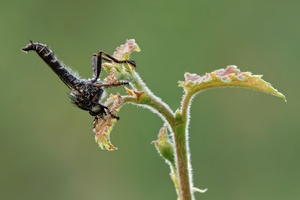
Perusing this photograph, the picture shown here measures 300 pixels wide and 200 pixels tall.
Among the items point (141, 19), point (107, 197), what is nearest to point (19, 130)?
point (107, 197)

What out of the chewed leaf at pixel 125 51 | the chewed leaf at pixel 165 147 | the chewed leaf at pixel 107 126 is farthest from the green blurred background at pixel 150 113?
the chewed leaf at pixel 107 126

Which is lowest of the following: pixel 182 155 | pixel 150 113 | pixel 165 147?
pixel 182 155

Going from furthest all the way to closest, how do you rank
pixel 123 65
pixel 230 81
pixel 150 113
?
pixel 150 113 → pixel 123 65 → pixel 230 81

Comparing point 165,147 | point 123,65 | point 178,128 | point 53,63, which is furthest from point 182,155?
point 53,63

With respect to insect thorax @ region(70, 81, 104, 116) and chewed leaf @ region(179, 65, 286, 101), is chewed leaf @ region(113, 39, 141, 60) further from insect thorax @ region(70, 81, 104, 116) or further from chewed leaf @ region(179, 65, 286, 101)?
chewed leaf @ region(179, 65, 286, 101)

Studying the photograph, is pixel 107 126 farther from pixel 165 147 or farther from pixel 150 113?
pixel 150 113

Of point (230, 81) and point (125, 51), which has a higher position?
point (125, 51)

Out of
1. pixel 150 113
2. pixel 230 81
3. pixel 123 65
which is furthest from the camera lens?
pixel 150 113

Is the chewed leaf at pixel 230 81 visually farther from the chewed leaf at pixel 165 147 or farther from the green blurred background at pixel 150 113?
the green blurred background at pixel 150 113
